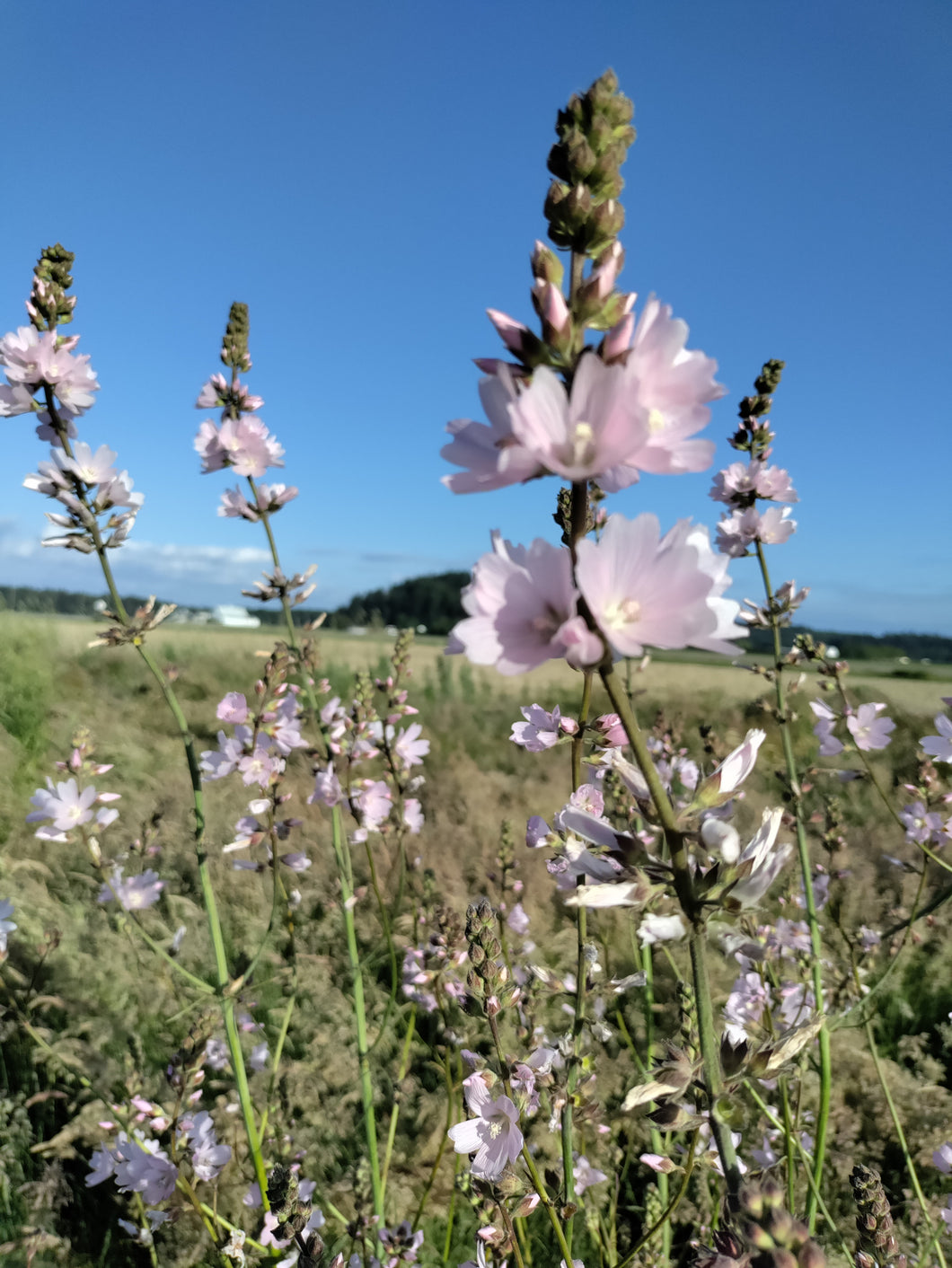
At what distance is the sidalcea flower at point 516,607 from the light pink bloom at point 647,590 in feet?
0.13

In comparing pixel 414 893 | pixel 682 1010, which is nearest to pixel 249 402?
pixel 682 1010

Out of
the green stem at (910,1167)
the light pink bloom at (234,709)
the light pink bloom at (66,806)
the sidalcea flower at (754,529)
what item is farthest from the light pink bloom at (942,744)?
the light pink bloom at (66,806)

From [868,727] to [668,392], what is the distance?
3100 mm

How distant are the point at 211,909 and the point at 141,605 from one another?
1.00m

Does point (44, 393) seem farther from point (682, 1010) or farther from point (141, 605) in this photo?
point (682, 1010)

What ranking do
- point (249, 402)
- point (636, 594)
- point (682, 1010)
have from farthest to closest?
point (249, 402)
point (682, 1010)
point (636, 594)

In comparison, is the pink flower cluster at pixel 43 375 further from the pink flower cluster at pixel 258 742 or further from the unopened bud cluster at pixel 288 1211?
the unopened bud cluster at pixel 288 1211

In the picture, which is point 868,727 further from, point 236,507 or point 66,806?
point 66,806

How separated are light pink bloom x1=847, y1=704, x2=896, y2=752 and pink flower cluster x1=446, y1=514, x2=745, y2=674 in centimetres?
287

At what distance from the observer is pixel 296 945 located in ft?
16.4

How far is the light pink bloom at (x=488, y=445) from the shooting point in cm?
81

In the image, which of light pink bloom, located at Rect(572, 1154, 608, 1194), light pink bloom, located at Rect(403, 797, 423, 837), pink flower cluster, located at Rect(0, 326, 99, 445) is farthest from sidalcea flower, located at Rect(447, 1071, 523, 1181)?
pink flower cluster, located at Rect(0, 326, 99, 445)

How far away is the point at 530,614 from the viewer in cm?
83

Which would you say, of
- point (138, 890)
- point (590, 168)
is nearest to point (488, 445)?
point (590, 168)
